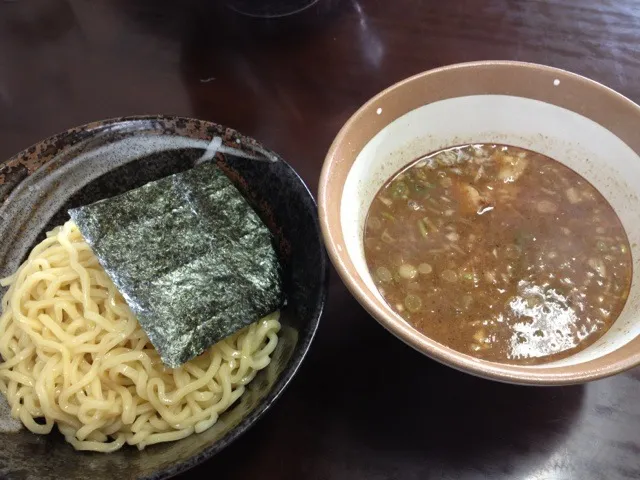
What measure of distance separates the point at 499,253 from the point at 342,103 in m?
0.99

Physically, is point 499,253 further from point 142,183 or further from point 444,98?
point 142,183

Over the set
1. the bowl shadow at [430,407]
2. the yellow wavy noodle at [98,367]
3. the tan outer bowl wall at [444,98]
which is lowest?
the bowl shadow at [430,407]

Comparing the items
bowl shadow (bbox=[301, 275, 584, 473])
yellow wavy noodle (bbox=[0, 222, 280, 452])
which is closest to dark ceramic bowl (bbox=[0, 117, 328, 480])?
yellow wavy noodle (bbox=[0, 222, 280, 452])

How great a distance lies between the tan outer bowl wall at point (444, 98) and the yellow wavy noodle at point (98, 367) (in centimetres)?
49

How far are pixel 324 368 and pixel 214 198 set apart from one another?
633 mm

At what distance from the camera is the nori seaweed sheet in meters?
1.57

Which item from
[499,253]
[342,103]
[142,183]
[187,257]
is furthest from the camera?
[342,103]

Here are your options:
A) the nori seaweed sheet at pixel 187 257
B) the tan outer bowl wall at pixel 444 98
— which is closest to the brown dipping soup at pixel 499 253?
the tan outer bowl wall at pixel 444 98

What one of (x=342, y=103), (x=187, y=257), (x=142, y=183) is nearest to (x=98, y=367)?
(x=187, y=257)

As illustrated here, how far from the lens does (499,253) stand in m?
1.47

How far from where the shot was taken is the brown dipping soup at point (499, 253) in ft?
4.43

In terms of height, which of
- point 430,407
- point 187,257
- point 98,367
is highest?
point 187,257

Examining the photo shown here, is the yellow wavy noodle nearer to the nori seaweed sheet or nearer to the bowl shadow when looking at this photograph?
the nori seaweed sheet

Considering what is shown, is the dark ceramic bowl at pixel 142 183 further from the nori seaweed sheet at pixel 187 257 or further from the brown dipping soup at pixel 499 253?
the brown dipping soup at pixel 499 253
